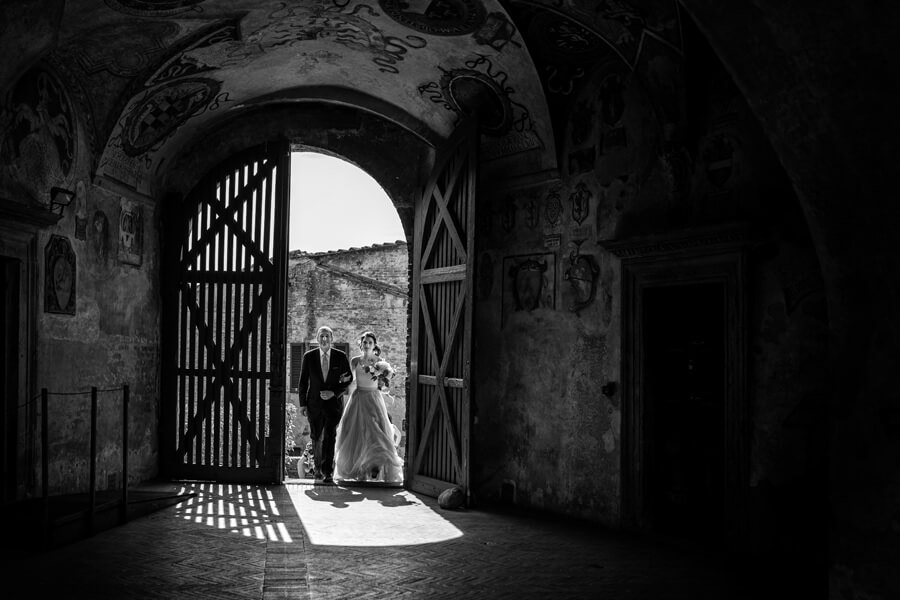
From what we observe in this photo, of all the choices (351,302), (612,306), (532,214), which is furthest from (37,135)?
(351,302)

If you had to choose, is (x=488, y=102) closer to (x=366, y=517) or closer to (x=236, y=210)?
(x=236, y=210)

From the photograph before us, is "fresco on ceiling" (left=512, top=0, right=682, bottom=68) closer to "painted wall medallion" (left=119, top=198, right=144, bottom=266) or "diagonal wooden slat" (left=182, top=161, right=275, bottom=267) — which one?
"diagonal wooden slat" (left=182, top=161, right=275, bottom=267)

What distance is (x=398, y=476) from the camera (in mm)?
10836

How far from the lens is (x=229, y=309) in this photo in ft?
35.5

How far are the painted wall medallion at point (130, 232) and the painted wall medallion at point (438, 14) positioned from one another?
395 cm

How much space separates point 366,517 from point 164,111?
16.6ft

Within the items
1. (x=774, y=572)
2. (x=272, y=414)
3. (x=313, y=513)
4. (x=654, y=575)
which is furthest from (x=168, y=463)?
(x=774, y=572)

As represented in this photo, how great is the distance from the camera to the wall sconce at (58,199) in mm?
7973

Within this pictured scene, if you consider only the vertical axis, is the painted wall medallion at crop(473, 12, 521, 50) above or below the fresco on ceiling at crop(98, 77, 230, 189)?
above

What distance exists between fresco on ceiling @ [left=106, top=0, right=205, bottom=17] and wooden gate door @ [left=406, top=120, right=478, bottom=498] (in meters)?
3.15

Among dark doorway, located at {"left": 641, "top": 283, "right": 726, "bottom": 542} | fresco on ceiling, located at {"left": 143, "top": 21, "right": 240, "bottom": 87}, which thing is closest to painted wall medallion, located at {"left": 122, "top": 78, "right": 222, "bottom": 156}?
fresco on ceiling, located at {"left": 143, "top": 21, "right": 240, "bottom": 87}

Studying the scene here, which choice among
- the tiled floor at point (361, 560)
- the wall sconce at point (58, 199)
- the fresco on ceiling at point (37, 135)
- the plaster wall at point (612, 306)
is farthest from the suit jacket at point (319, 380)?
the fresco on ceiling at point (37, 135)

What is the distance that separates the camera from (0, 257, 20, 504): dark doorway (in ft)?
24.5

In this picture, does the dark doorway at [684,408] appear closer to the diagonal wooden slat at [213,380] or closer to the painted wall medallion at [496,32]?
the painted wall medallion at [496,32]
